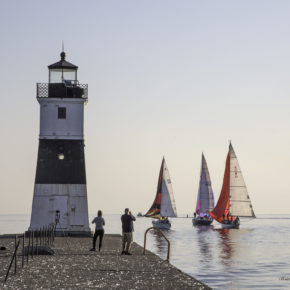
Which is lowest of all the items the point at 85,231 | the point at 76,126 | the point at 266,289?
the point at 266,289

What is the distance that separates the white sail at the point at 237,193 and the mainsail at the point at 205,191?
7.88 m

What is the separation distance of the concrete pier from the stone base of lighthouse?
38.6ft

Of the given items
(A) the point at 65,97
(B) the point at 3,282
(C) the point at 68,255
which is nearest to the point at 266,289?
(C) the point at 68,255

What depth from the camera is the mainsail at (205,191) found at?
104 meters

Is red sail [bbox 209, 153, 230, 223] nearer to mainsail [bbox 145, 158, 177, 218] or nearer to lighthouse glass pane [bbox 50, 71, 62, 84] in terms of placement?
mainsail [bbox 145, 158, 177, 218]

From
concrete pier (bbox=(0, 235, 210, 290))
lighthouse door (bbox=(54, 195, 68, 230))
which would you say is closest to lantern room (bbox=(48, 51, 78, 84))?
lighthouse door (bbox=(54, 195, 68, 230))

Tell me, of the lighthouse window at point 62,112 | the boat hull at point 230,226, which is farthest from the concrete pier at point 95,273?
the boat hull at point 230,226

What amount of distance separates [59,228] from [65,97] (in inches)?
334

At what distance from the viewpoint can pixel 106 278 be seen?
790 inches

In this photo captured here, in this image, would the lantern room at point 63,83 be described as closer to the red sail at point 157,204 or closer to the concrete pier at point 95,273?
the concrete pier at point 95,273

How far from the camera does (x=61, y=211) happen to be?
4112 cm

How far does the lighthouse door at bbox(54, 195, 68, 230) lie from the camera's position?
135 ft

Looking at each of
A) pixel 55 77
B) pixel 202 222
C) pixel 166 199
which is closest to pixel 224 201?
pixel 166 199

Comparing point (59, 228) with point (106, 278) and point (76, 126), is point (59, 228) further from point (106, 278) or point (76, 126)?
point (106, 278)
